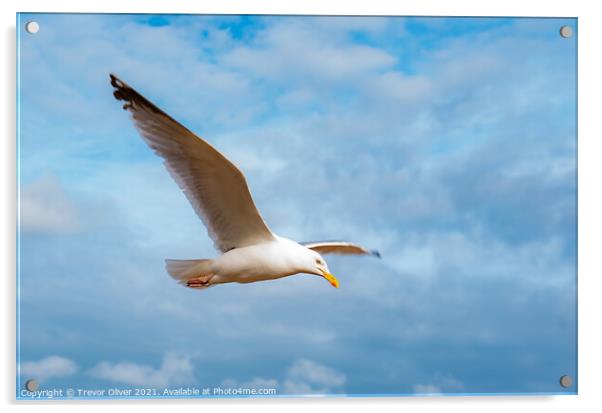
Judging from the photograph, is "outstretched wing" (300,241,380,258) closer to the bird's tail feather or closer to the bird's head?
the bird's head

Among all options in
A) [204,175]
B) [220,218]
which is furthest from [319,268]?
[204,175]

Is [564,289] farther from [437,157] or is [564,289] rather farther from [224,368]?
[224,368]

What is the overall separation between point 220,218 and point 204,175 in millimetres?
207

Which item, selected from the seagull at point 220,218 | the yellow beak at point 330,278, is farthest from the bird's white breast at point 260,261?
the yellow beak at point 330,278

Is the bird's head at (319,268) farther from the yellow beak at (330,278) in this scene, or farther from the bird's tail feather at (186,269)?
the bird's tail feather at (186,269)

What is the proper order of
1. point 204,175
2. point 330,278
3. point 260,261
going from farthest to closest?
point 330,278
point 260,261
point 204,175

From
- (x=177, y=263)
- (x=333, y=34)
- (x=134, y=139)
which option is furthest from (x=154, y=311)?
(x=333, y=34)

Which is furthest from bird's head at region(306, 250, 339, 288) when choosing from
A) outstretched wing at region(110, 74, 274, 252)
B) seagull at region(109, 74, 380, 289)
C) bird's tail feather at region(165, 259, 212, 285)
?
bird's tail feather at region(165, 259, 212, 285)

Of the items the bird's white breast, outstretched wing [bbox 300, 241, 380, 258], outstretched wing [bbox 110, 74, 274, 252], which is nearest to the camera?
outstretched wing [bbox 110, 74, 274, 252]

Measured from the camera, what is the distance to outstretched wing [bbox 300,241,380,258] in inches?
145

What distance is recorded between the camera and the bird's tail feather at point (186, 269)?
11.7 feet

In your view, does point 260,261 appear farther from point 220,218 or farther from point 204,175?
point 204,175

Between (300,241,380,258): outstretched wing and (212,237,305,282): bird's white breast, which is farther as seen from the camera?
(300,241,380,258): outstretched wing

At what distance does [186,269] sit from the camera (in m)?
3.60
